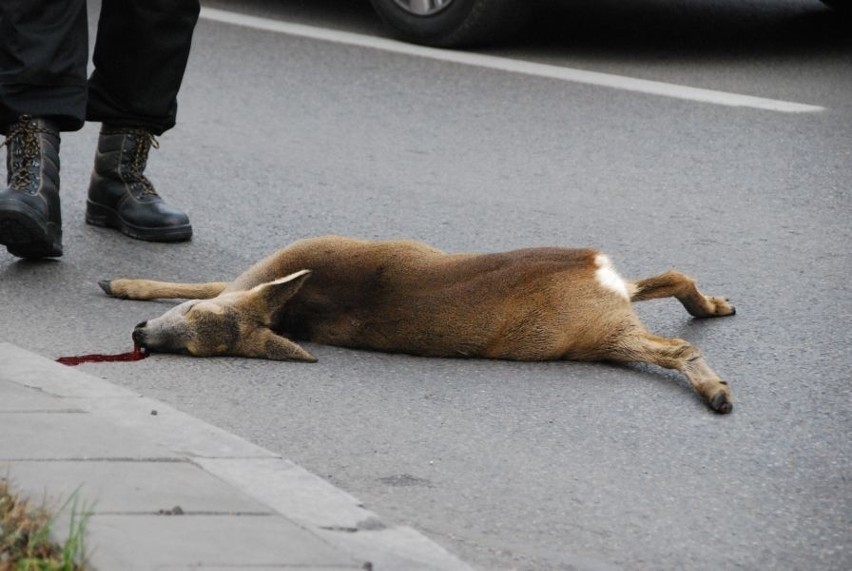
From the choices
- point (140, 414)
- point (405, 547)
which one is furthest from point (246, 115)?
point (405, 547)

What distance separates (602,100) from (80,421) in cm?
494

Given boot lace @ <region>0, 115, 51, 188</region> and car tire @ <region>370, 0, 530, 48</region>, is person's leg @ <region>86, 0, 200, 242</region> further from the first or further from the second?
car tire @ <region>370, 0, 530, 48</region>

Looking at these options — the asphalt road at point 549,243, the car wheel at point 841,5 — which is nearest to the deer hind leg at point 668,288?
the asphalt road at point 549,243

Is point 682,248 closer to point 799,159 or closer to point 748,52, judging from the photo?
point 799,159

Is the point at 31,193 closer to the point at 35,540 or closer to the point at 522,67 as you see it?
the point at 35,540

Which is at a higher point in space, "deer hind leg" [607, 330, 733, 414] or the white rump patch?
the white rump patch

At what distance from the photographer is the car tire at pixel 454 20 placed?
29.2ft

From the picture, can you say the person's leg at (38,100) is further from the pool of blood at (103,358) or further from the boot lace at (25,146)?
the pool of blood at (103,358)

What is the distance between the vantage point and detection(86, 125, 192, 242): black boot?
556 centimetres

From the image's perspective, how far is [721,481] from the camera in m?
3.61

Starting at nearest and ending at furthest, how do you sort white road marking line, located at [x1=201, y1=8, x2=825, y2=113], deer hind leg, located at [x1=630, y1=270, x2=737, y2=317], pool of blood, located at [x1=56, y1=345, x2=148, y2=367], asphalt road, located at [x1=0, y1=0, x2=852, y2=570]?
asphalt road, located at [x1=0, y1=0, x2=852, y2=570] < pool of blood, located at [x1=56, y1=345, x2=148, y2=367] < deer hind leg, located at [x1=630, y1=270, x2=737, y2=317] < white road marking line, located at [x1=201, y1=8, x2=825, y2=113]

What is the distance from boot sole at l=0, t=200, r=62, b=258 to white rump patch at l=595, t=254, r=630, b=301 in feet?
5.87

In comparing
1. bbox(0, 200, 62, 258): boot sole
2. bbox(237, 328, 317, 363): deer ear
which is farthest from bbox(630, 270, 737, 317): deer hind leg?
bbox(0, 200, 62, 258): boot sole

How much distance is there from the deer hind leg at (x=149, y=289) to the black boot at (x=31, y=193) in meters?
0.29
